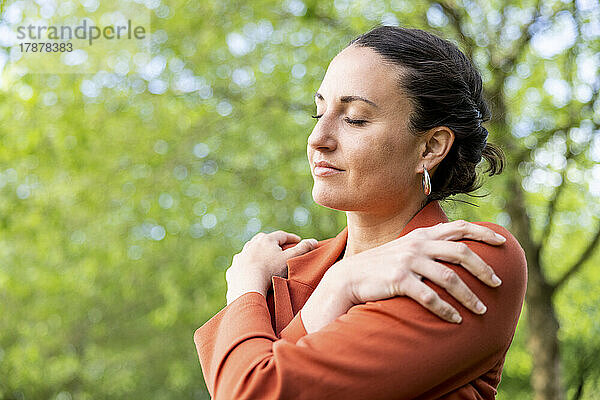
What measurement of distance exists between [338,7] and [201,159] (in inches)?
80.8

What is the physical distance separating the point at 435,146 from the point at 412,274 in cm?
43

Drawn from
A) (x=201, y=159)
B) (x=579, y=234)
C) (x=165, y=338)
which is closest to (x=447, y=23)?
(x=201, y=159)

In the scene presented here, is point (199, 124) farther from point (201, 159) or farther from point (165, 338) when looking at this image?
point (165, 338)

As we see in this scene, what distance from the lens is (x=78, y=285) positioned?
9148mm

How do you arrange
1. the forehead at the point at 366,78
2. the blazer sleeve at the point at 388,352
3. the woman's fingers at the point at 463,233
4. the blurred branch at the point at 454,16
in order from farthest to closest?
the blurred branch at the point at 454,16
the forehead at the point at 366,78
the woman's fingers at the point at 463,233
the blazer sleeve at the point at 388,352

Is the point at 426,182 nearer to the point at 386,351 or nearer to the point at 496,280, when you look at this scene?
the point at 496,280

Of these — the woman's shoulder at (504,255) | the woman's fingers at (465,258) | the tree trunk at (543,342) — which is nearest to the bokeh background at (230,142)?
the tree trunk at (543,342)

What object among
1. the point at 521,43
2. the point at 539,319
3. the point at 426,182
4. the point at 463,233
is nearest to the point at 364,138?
the point at 426,182

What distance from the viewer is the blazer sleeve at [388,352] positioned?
130 centimetres

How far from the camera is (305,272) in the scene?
1.81 metres

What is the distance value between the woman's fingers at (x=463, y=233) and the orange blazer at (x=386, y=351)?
0.05 ft

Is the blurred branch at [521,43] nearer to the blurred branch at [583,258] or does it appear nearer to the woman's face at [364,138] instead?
the blurred branch at [583,258]

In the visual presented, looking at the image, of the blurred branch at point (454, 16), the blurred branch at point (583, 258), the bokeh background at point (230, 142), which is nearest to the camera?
the blurred branch at point (454, 16)

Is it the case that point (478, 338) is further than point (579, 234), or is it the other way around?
point (579, 234)
